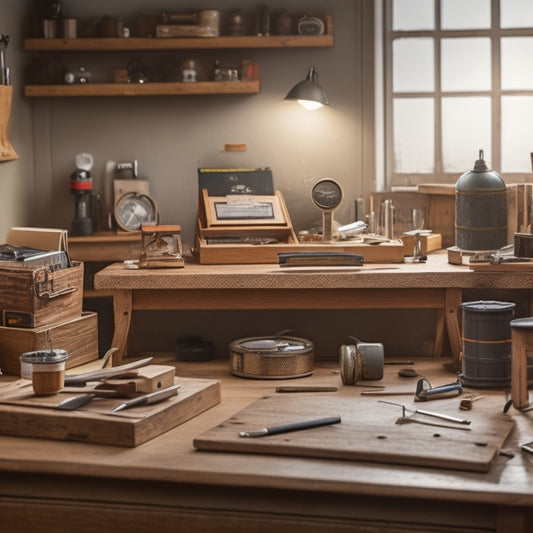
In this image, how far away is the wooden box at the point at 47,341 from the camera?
11.7 feet

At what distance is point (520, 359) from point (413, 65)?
2.90 metres

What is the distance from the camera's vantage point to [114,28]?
5.27 meters

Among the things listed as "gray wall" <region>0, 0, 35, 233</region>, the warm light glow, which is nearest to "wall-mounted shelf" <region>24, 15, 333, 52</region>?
"gray wall" <region>0, 0, 35, 233</region>

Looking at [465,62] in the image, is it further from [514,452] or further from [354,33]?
[514,452]

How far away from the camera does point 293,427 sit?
2680 millimetres

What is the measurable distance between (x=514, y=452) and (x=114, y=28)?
11.8ft

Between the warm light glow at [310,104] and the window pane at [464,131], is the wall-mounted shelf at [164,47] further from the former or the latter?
the window pane at [464,131]

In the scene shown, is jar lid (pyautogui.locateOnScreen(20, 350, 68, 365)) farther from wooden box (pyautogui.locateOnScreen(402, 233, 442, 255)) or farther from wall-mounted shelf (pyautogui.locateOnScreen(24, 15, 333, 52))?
wall-mounted shelf (pyautogui.locateOnScreen(24, 15, 333, 52))

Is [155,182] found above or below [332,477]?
above

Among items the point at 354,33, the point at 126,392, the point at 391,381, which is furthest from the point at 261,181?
the point at 126,392

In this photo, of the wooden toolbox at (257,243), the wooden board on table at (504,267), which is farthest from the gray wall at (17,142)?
the wooden board on table at (504,267)

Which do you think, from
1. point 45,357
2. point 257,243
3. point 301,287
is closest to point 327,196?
point 257,243

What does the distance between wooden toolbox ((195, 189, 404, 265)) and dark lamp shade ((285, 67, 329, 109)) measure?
0.53 m

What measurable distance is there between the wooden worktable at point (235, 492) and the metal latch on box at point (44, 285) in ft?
3.28
